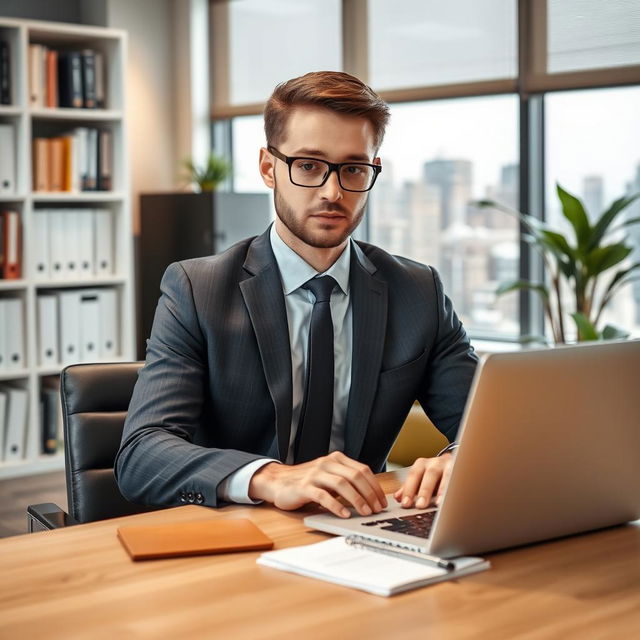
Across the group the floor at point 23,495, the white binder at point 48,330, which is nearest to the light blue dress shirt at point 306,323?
the floor at point 23,495

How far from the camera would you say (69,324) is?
15.6 feet

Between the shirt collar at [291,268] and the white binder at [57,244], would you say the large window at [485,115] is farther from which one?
the shirt collar at [291,268]

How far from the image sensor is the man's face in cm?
175

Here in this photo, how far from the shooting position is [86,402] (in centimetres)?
184

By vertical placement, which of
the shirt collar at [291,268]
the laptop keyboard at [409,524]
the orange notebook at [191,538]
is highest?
the shirt collar at [291,268]

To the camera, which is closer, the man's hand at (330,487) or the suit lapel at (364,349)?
the man's hand at (330,487)

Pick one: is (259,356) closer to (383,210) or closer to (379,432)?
(379,432)

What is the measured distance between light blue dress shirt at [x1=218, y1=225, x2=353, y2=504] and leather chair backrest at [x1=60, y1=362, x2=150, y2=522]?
34cm

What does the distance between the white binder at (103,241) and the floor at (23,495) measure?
1.03 m

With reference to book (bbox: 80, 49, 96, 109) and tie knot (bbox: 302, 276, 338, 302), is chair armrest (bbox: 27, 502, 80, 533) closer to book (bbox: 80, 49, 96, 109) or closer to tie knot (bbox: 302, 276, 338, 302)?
tie knot (bbox: 302, 276, 338, 302)

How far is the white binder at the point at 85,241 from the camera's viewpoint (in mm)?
4777

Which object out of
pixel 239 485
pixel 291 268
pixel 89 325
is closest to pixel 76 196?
pixel 89 325

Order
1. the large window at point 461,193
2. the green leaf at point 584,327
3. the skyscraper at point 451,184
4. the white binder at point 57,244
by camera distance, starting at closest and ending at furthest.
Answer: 1. the green leaf at point 584,327
2. the large window at point 461,193
3. the skyscraper at point 451,184
4. the white binder at point 57,244

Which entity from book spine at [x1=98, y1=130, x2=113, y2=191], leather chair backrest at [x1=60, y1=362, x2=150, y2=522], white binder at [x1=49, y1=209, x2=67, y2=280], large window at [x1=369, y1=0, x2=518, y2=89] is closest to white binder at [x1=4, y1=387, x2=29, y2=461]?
white binder at [x1=49, y1=209, x2=67, y2=280]
